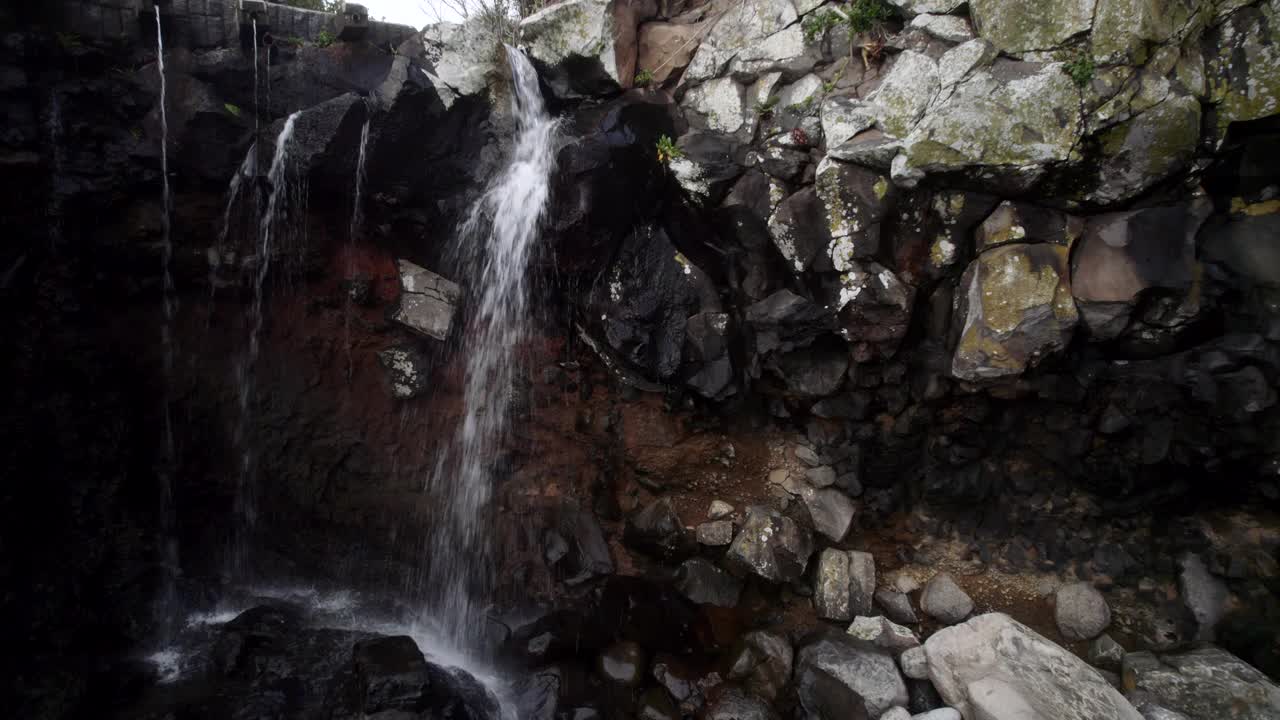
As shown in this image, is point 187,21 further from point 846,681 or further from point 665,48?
point 846,681

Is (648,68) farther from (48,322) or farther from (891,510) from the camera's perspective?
(48,322)

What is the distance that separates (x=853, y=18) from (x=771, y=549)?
5.27 m

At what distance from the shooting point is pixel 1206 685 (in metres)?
4.56

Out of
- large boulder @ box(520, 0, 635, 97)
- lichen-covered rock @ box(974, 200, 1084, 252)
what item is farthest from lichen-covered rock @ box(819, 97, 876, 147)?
large boulder @ box(520, 0, 635, 97)

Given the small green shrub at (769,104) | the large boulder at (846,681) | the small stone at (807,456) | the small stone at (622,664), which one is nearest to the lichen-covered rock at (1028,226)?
the small green shrub at (769,104)

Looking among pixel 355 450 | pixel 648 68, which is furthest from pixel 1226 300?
pixel 355 450

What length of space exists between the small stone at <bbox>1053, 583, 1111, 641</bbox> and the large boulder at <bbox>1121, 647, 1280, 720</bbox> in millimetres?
417

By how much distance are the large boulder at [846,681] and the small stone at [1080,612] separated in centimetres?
154

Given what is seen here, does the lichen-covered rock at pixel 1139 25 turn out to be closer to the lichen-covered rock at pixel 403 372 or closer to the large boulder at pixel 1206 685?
the large boulder at pixel 1206 685

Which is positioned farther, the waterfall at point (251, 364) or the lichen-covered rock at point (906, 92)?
the waterfall at point (251, 364)

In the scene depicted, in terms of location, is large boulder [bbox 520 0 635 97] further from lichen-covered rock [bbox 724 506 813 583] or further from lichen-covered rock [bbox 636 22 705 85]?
lichen-covered rock [bbox 724 506 813 583]

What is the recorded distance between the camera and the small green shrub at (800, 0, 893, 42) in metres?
5.98

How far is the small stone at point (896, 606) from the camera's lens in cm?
593

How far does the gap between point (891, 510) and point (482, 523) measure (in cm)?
446
